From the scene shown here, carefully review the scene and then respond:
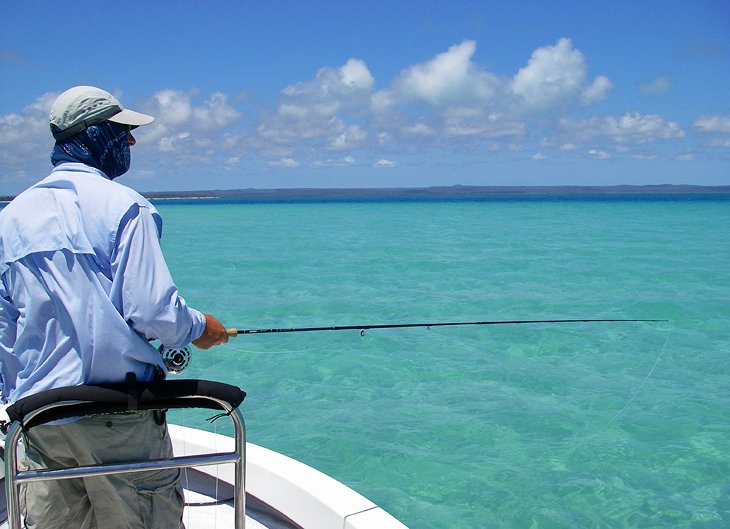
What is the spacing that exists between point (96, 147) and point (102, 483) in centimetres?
77

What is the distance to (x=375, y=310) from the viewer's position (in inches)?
421

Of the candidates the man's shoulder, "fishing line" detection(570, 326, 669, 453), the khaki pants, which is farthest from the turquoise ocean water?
the man's shoulder

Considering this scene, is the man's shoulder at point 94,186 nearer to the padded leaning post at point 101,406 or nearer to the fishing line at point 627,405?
the padded leaning post at point 101,406

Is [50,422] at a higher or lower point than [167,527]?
higher

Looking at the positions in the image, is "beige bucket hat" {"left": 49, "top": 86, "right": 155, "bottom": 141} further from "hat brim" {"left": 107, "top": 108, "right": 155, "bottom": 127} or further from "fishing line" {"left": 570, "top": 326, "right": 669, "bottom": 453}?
"fishing line" {"left": 570, "top": 326, "right": 669, "bottom": 453}

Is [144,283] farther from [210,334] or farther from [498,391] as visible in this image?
[498,391]

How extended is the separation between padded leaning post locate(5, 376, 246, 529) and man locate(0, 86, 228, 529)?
3.1 inches

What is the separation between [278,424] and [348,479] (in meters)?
1.13

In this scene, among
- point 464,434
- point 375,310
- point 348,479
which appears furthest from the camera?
point 375,310

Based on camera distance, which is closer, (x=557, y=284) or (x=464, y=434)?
(x=464, y=434)

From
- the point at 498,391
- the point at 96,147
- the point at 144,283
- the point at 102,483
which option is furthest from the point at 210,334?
the point at 498,391

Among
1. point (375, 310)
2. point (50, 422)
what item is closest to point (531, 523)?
point (50, 422)

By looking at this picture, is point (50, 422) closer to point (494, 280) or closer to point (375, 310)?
point (375, 310)

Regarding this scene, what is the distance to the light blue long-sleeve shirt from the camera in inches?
57.1
